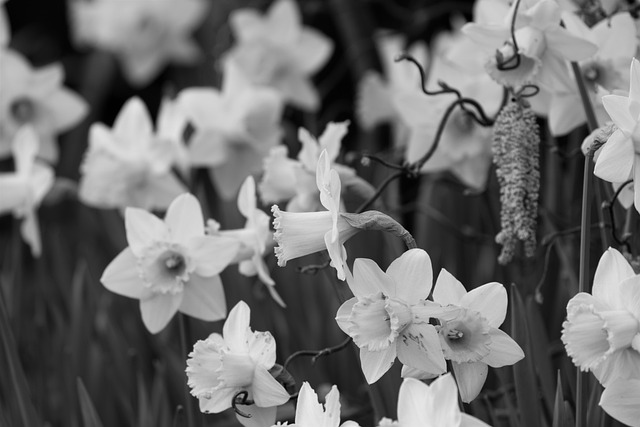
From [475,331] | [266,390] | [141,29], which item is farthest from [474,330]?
[141,29]

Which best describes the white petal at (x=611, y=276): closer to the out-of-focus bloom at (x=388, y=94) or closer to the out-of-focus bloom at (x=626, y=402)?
the out-of-focus bloom at (x=626, y=402)

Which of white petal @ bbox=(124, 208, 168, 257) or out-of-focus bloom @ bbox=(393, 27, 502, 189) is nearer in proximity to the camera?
white petal @ bbox=(124, 208, 168, 257)

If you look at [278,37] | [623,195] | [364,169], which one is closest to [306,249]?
[623,195]

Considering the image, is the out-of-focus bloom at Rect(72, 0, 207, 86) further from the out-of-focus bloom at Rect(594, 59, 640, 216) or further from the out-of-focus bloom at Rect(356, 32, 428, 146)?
the out-of-focus bloom at Rect(594, 59, 640, 216)

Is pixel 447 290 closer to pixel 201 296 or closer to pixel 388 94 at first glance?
pixel 201 296

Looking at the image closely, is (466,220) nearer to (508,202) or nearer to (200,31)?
(508,202)

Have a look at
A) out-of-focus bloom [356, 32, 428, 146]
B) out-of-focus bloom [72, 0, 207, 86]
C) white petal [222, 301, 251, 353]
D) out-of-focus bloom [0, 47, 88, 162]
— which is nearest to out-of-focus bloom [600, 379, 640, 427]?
white petal [222, 301, 251, 353]
